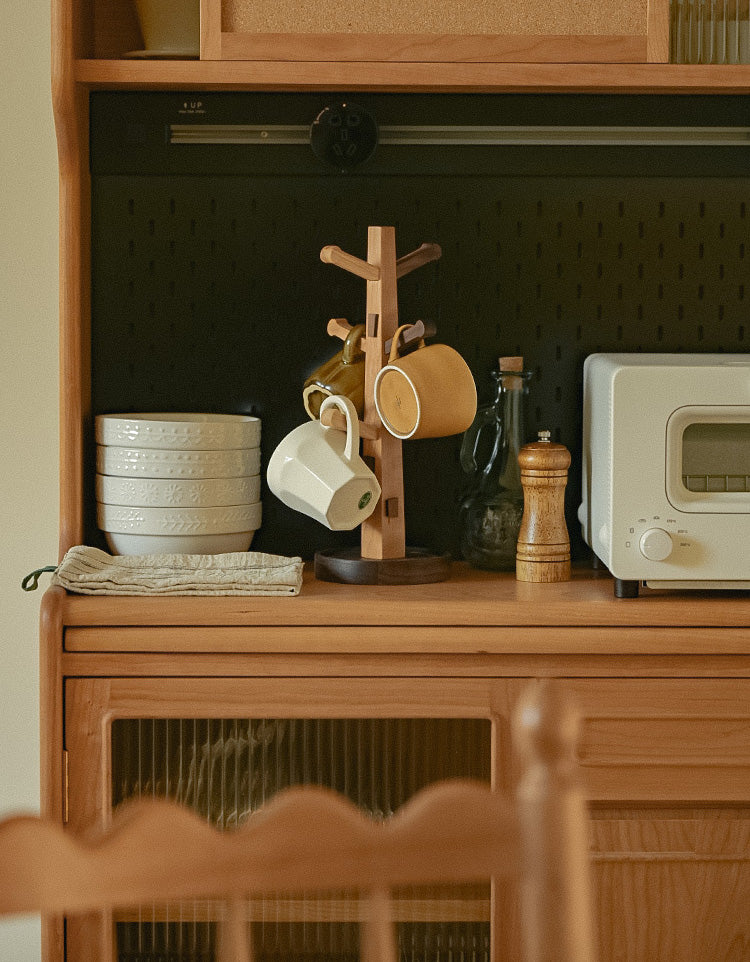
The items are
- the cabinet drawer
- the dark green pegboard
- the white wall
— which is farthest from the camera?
the white wall

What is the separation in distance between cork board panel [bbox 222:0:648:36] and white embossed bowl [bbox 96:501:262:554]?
681mm

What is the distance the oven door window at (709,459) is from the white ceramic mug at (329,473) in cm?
41

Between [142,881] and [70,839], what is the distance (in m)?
0.04

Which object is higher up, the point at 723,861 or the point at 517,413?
the point at 517,413

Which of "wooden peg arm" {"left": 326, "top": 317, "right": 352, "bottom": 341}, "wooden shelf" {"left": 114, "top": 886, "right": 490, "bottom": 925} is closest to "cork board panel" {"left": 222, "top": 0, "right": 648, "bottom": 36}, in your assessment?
"wooden peg arm" {"left": 326, "top": 317, "right": 352, "bottom": 341}

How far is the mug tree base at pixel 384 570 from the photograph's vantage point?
5.03ft

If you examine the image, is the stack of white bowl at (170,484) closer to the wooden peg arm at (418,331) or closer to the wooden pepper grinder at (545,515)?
the wooden peg arm at (418,331)

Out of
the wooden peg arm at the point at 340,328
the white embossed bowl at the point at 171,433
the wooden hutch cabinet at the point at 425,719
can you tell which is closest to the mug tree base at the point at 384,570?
the wooden hutch cabinet at the point at 425,719

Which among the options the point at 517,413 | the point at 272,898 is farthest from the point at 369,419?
the point at 272,898

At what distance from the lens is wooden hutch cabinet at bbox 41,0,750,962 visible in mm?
1388

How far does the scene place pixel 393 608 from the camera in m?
1.40

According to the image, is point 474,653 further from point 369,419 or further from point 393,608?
point 369,419

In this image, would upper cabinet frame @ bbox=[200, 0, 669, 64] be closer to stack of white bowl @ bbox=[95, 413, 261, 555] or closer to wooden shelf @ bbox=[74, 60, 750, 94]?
wooden shelf @ bbox=[74, 60, 750, 94]

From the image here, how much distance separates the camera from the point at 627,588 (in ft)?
4.70
